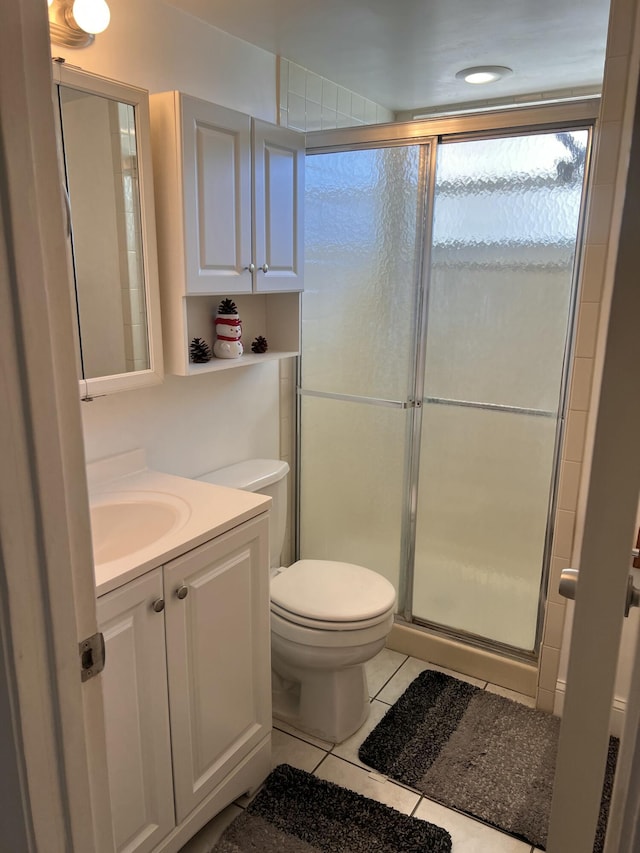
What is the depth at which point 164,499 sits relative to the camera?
177 cm

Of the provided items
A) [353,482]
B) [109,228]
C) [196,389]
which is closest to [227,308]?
[196,389]

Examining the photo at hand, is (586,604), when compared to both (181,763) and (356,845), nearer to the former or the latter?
(181,763)

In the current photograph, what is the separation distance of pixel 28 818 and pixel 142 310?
1.35 metres

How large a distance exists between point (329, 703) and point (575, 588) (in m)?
1.65

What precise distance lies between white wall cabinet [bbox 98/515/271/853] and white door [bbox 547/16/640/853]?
0.97 meters

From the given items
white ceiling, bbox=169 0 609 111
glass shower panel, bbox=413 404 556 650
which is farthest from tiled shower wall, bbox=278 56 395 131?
glass shower panel, bbox=413 404 556 650

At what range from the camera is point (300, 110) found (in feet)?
8.13

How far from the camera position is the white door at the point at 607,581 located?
548mm

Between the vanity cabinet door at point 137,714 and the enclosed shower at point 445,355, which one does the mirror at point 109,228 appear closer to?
the vanity cabinet door at point 137,714

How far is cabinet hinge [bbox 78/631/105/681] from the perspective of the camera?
0.85 metres

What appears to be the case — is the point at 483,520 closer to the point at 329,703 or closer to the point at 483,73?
the point at 329,703

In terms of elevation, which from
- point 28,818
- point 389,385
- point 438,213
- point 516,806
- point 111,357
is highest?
point 438,213

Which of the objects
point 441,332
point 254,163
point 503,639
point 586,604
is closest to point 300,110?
point 254,163

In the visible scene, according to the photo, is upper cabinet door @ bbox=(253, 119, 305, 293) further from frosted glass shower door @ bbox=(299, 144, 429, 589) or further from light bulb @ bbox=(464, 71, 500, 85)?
light bulb @ bbox=(464, 71, 500, 85)
